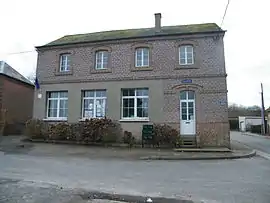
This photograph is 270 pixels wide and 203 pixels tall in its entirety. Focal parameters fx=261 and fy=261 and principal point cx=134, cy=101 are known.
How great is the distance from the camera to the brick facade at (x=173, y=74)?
1572cm

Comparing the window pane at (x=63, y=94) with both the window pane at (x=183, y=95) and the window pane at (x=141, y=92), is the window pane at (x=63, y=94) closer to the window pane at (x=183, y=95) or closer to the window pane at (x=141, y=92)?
the window pane at (x=141, y=92)

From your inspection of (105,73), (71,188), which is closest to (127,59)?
(105,73)

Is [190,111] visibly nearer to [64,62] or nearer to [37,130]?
[64,62]

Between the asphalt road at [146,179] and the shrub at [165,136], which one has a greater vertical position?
the shrub at [165,136]

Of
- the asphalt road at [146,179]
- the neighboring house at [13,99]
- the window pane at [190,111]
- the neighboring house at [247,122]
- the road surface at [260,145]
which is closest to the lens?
the asphalt road at [146,179]

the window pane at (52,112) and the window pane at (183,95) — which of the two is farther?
the window pane at (52,112)

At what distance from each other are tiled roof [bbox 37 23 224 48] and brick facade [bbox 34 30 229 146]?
1.12 feet

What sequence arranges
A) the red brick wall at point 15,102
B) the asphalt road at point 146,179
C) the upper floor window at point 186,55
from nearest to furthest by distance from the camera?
1. the asphalt road at point 146,179
2. the upper floor window at point 186,55
3. the red brick wall at point 15,102

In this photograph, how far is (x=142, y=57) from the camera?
17.5 metres

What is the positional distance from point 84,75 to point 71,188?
1232cm

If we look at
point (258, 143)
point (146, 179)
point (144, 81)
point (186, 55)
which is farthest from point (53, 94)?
point (258, 143)

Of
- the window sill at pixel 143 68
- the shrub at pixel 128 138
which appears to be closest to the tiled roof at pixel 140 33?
the window sill at pixel 143 68

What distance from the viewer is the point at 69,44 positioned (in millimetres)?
18688

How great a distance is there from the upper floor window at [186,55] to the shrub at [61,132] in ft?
27.8
